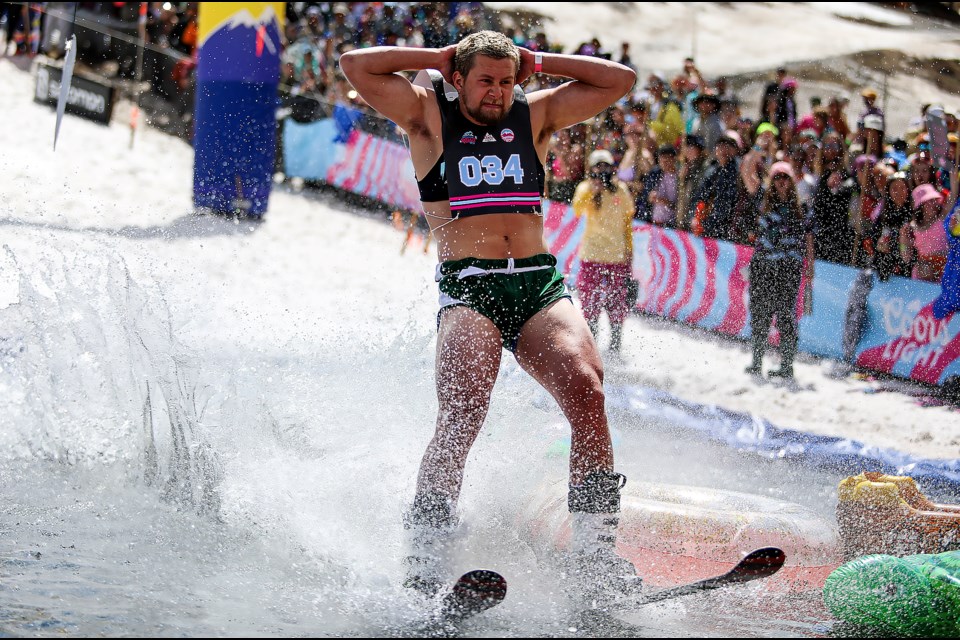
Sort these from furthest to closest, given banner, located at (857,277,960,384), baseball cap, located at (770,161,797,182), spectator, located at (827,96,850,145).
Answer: spectator, located at (827,96,850,145)
baseball cap, located at (770,161,797,182)
banner, located at (857,277,960,384)

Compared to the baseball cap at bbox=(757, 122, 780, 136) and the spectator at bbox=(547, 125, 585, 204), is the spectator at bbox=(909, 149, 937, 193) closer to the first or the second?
the baseball cap at bbox=(757, 122, 780, 136)

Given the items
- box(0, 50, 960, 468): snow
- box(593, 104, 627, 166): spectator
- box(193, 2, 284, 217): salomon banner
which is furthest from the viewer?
box(193, 2, 284, 217): salomon banner

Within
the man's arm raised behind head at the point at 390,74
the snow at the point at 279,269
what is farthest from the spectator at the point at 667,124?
the man's arm raised behind head at the point at 390,74

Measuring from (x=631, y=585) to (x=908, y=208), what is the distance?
18.0 ft

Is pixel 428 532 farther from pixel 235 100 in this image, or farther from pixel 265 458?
pixel 235 100

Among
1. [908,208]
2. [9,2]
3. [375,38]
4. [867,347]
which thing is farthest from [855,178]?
[9,2]

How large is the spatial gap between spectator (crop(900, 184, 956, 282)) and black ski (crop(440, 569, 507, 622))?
567 cm

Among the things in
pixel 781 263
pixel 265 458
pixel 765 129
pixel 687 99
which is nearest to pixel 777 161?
pixel 765 129

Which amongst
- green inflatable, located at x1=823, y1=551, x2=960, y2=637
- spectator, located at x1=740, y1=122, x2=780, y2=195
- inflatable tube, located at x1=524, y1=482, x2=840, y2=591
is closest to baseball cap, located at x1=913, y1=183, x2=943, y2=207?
spectator, located at x1=740, y1=122, x2=780, y2=195

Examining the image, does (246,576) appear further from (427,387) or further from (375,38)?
(375,38)

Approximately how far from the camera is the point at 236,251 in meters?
11.9

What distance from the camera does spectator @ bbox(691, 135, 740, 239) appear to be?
9.45 meters

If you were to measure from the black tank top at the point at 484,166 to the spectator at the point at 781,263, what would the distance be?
4.62 metres

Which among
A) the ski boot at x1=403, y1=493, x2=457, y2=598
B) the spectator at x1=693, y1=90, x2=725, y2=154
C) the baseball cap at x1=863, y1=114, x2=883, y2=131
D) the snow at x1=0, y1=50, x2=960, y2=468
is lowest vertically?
the snow at x1=0, y1=50, x2=960, y2=468
